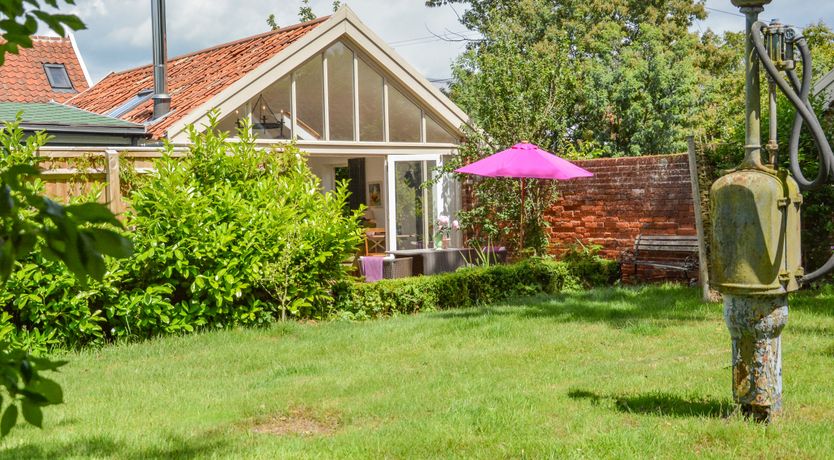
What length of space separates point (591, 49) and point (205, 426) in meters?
26.5

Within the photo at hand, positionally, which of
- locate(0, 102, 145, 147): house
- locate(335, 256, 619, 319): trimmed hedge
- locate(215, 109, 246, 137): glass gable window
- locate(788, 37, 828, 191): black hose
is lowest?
locate(335, 256, 619, 319): trimmed hedge

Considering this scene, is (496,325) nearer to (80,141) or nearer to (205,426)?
(205,426)

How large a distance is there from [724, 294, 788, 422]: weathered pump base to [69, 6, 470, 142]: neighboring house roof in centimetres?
931

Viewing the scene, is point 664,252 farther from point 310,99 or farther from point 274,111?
point 274,111

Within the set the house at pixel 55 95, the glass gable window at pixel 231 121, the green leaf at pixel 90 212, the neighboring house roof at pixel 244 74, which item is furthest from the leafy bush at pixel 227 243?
the green leaf at pixel 90 212

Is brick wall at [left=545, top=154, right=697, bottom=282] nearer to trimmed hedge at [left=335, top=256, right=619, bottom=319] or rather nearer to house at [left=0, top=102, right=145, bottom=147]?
trimmed hedge at [left=335, top=256, right=619, bottom=319]

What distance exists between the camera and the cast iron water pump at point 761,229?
4.60 meters

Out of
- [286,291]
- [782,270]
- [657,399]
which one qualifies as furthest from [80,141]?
[782,270]

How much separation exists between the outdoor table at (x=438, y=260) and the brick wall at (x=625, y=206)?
1628 mm

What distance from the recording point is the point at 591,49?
29703 millimetres

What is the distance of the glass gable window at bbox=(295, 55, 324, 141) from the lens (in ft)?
50.3

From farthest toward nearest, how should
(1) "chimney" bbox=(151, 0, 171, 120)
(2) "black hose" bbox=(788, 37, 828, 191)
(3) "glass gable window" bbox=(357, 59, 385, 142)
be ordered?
1. (3) "glass gable window" bbox=(357, 59, 385, 142)
2. (1) "chimney" bbox=(151, 0, 171, 120)
3. (2) "black hose" bbox=(788, 37, 828, 191)

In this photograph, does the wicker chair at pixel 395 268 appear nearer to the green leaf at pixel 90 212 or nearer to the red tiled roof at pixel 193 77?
the red tiled roof at pixel 193 77

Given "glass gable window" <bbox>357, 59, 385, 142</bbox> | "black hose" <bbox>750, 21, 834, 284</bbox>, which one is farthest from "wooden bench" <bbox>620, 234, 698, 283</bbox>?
"black hose" <bbox>750, 21, 834, 284</bbox>
